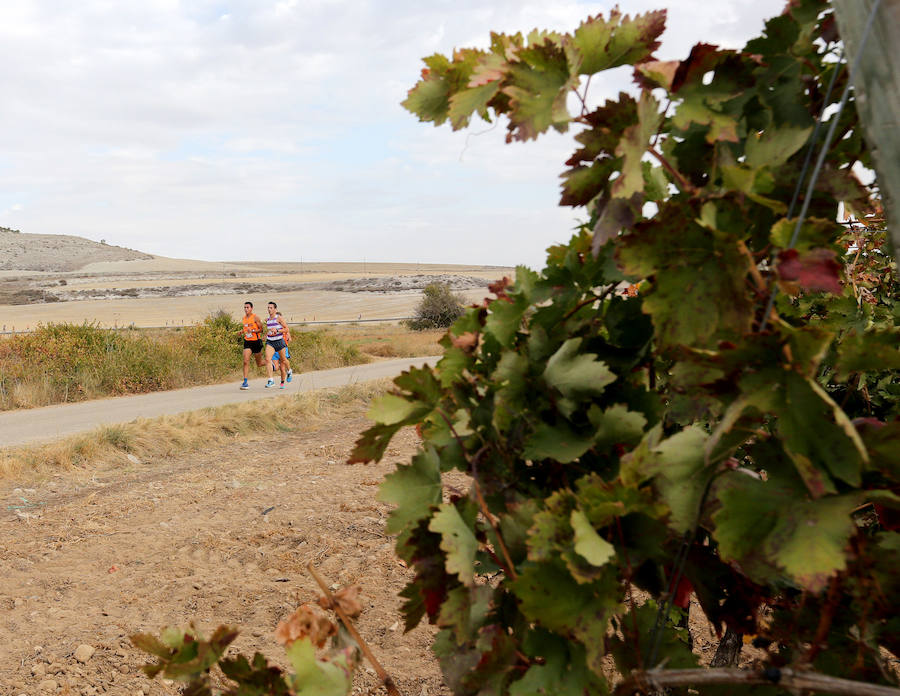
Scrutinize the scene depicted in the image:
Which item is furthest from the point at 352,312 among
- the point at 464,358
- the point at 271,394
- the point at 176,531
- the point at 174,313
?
the point at 464,358

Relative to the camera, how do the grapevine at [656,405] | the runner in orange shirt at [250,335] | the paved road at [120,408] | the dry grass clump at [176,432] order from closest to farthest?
the grapevine at [656,405], the dry grass clump at [176,432], the paved road at [120,408], the runner in orange shirt at [250,335]

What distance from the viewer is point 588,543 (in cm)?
82

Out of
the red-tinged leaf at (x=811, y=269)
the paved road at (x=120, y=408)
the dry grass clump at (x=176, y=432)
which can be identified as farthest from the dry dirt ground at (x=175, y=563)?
the paved road at (x=120, y=408)

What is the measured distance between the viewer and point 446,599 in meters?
1.04

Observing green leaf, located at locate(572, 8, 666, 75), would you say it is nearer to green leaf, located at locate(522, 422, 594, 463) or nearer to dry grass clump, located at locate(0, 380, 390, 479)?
green leaf, located at locate(522, 422, 594, 463)

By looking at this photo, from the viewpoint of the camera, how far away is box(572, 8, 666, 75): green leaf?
3.05 ft

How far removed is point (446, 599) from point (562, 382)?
365 mm

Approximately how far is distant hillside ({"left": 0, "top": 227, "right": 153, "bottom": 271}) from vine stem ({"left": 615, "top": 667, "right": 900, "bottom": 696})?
9831cm

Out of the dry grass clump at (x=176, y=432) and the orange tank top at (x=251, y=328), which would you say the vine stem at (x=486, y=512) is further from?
the orange tank top at (x=251, y=328)

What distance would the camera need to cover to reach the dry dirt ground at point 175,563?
3246 millimetres

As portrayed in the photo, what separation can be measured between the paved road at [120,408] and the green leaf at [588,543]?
776 centimetres

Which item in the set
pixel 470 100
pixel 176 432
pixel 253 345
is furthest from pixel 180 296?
pixel 470 100

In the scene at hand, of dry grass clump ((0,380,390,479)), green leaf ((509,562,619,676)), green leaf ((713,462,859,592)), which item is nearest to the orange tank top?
dry grass clump ((0,380,390,479))

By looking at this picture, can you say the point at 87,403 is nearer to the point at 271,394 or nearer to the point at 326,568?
the point at 271,394
